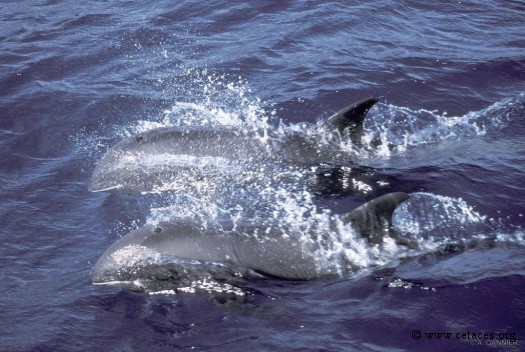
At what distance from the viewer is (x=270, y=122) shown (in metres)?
12.5

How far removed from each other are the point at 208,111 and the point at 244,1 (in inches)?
→ 263

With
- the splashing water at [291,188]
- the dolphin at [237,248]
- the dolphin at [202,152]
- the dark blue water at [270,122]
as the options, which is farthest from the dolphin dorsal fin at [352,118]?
the dolphin at [237,248]

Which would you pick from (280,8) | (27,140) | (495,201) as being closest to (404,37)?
(280,8)

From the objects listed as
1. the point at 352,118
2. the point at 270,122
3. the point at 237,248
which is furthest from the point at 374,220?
the point at 270,122

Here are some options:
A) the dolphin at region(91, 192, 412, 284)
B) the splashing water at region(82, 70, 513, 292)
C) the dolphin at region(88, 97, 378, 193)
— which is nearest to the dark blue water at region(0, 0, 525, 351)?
the splashing water at region(82, 70, 513, 292)

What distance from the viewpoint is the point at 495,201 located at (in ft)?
32.0

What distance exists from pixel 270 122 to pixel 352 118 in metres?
2.10

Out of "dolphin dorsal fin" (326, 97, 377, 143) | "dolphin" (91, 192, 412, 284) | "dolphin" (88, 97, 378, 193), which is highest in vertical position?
"dolphin dorsal fin" (326, 97, 377, 143)

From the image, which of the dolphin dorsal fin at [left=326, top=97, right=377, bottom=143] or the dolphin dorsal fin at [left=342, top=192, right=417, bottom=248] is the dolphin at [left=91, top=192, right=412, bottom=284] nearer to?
the dolphin dorsal fin at [left=342, top=192, right=417, bottom=248]

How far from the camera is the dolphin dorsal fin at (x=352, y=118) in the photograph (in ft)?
35.2

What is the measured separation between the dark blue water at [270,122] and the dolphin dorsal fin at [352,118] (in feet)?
2.09

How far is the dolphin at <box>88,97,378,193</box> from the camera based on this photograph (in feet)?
36.0

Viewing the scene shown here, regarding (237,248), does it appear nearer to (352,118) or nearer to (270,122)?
(352,118)

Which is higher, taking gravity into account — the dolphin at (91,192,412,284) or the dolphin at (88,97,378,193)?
the dolphin at (88,97,378,193)
